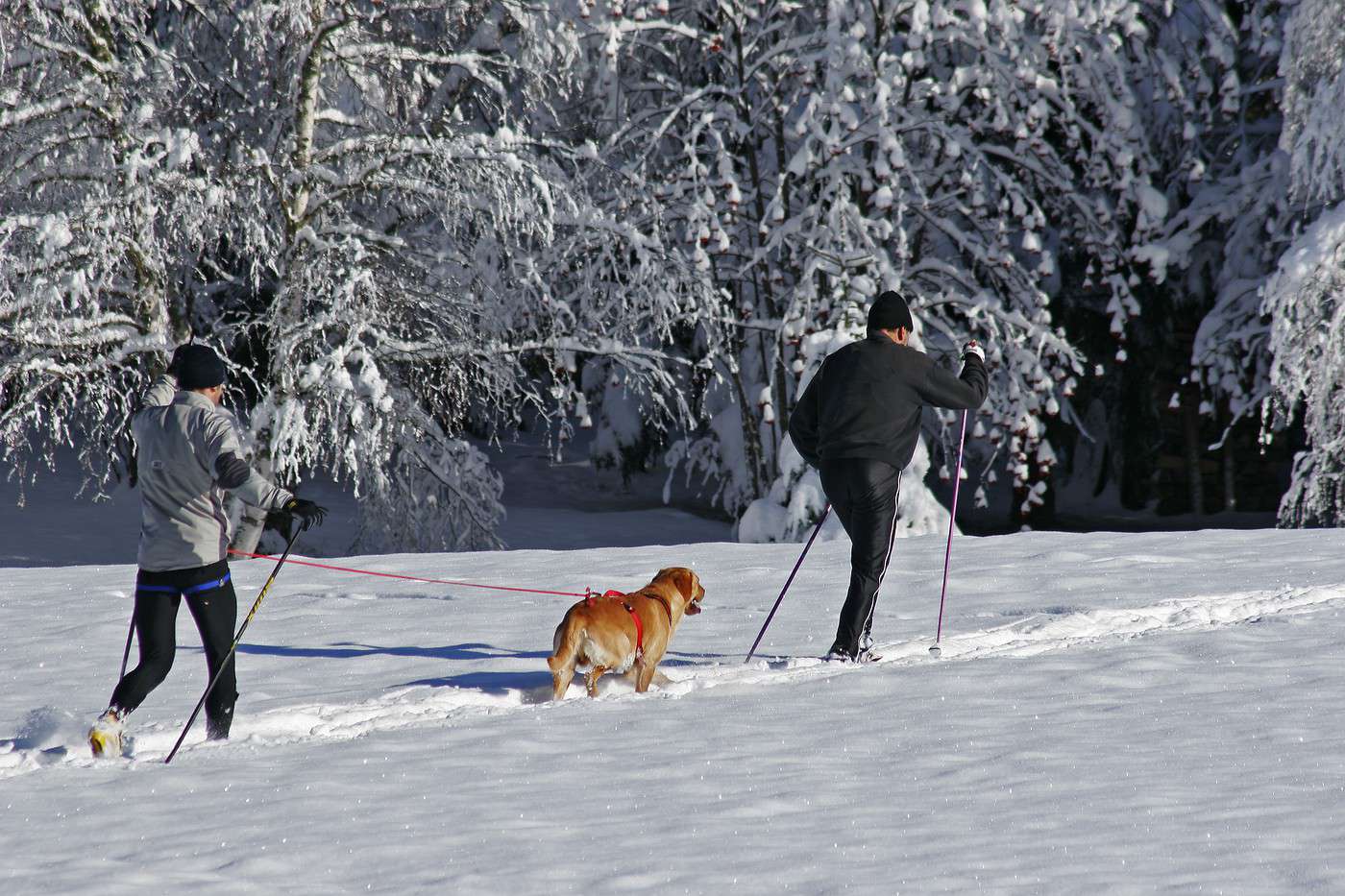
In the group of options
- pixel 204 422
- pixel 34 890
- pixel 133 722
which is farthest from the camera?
pixel 133 722

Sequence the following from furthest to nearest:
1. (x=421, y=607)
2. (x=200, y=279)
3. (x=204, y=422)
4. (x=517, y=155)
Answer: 1. (x=200, y=279)
2. (x=517, y=155)
3. (x=421, y=607)
4. (x=204, y=422)

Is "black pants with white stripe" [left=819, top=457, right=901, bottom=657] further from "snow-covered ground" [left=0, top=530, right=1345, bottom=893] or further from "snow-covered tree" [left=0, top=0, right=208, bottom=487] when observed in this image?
"snow-covered tree" [left=0, top=0, right=208, bottom=487]

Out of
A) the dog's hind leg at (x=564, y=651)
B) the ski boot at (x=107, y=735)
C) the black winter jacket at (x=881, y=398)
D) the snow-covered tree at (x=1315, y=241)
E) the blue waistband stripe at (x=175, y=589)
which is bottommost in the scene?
the ski boot at (x=107, y=735)

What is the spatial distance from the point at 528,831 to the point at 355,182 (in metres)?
9.73

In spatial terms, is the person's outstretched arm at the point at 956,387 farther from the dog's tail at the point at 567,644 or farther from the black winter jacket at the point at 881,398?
the dog's tail at the point at 567,644

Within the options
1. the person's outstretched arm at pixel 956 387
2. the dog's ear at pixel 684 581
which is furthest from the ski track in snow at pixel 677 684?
the person's outstretched arm at pixel 956 387

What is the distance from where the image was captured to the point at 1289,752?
4.63m

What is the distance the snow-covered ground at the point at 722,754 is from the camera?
3.66m

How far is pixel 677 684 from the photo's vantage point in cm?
616

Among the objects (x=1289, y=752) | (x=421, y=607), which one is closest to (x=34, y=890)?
(x=1289, y=752)

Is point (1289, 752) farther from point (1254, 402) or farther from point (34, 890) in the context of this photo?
point (1254, 402)

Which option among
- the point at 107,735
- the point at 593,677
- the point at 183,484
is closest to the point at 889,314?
the point at 593,677

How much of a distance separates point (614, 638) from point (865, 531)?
145 cm

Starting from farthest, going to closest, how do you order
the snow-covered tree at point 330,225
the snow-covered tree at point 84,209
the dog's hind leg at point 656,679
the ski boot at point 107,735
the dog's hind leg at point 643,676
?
the snow-covered tree at point 330,225, the snow-covered tree at point 84,209, the dog's hind leg at point 656,679, the dog's hind leg at point 643,676, the ski boot at point 107,735
